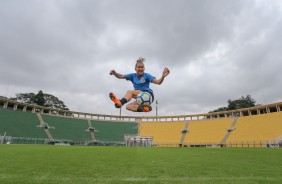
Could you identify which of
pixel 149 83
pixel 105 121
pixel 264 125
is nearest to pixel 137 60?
pixel 149 83

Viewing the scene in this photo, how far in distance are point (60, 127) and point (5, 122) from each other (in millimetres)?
11876

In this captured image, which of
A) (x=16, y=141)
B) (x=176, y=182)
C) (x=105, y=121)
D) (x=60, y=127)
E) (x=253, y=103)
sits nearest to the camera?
(x=176, y=182)

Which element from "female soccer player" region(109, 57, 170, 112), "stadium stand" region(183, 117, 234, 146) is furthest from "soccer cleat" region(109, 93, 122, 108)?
"stadium stand" region(183, 117, 234, 146)

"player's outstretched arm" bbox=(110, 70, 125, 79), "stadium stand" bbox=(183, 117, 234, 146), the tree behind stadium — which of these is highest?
the tree behind stadium

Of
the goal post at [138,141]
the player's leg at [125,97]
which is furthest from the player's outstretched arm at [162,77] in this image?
the goal post at [138,141]

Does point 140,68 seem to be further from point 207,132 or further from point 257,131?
point 207,132

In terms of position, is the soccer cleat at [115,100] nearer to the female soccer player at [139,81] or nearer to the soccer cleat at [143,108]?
the female soccer player at [139,81]

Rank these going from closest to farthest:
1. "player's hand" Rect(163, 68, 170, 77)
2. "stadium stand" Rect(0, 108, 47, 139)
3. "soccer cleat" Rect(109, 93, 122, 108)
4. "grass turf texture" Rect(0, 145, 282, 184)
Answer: "grass turf texture" Rect(0, 145, 282, 184) < "soccer cleat" Rect(109, 93, 122, 108) < "player's hand" Rect(163, 68, 170, 77) < "stadium stand" Rect(0, 108, 47, 139)

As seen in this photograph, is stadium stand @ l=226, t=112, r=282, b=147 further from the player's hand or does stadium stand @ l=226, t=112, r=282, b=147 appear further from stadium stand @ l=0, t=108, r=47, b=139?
stadium stand @ l=0, t=108, r=47, b=139

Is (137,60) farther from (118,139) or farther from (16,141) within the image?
(118,139)

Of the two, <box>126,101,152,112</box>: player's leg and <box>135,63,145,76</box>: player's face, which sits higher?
<box>135,63,145,76</box>: player's face

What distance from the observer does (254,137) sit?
41.2m

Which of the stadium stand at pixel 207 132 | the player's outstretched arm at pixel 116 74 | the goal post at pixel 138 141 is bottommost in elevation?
the goal post at pixel 138 141

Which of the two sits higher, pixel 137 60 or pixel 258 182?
pixel 137 60
